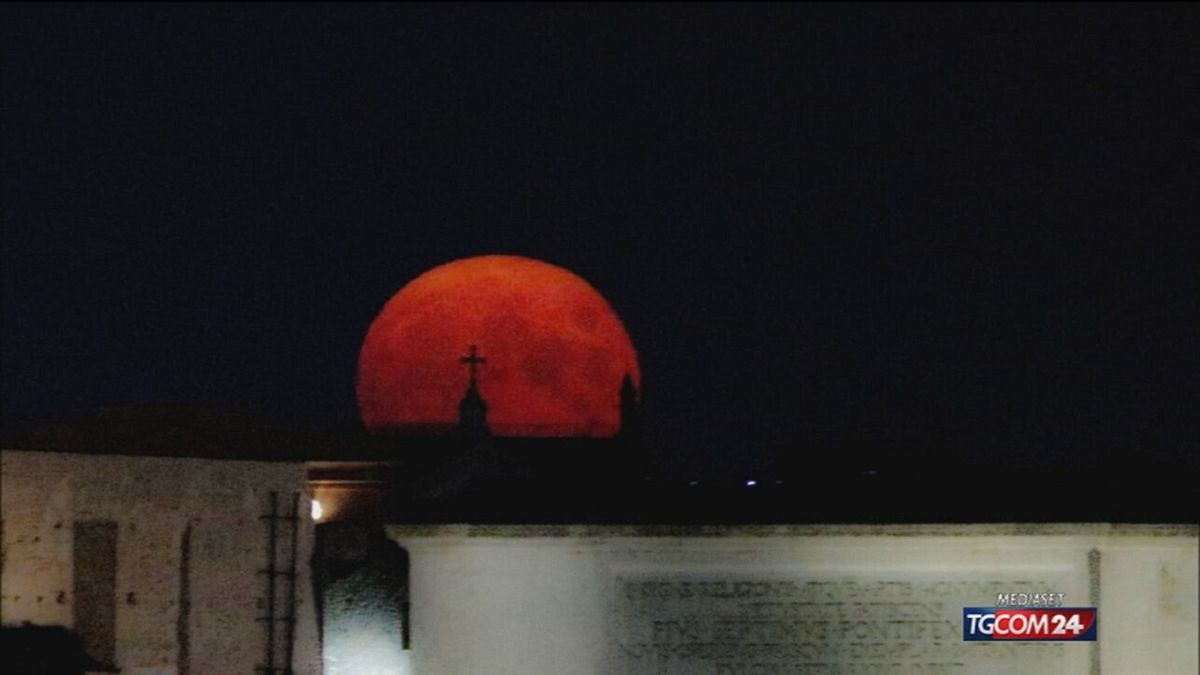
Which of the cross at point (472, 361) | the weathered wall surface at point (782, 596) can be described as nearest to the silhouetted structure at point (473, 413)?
the cross at point (472, 361)

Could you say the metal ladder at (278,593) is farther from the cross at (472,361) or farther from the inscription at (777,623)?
the inscription at (777,623)

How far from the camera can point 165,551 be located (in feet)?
77.6

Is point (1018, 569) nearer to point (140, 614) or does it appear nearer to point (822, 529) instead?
point (822, 529)

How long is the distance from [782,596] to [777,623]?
0.29 meters

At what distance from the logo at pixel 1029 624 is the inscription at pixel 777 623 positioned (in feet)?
0.62

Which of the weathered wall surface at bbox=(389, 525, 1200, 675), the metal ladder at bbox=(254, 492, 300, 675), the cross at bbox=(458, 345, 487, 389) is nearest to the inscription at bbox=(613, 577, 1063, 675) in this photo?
the weathered wall surface at bbox=(389, 525, 1200, 675)

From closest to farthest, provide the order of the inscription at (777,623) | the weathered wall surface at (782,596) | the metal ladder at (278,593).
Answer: the weathered wall surface at (782,596)
the inscription at (777,623)
the metal ladder at (278,593)

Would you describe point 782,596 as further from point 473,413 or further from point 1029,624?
point 473,413

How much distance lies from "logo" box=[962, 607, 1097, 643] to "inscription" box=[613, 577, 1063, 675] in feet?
0.62

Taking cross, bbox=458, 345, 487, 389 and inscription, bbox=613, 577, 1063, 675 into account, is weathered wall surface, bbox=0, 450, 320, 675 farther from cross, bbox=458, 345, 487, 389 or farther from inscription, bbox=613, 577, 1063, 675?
inscription, bbox=613, 577, 1063, 675

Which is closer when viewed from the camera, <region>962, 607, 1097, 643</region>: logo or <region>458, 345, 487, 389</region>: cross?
<region>962, 607, 1097, 643</region>: logo

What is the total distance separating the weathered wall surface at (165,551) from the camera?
70.7ft

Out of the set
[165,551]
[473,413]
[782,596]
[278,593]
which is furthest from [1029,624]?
[165,551]

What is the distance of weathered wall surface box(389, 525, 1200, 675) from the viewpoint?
2334cm
